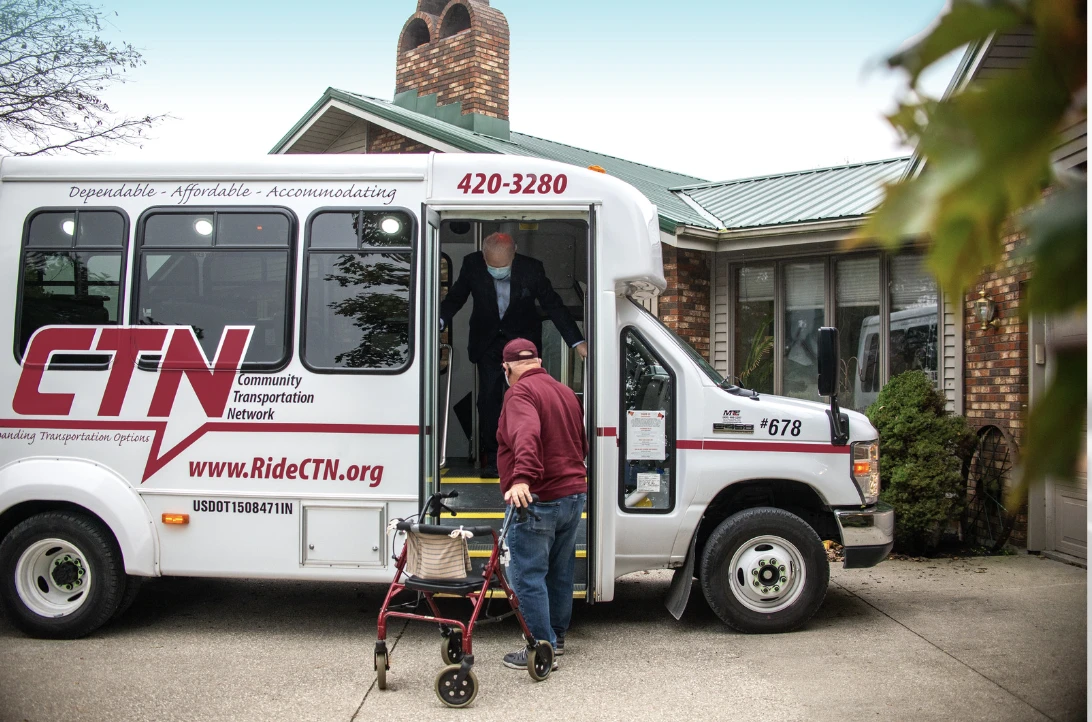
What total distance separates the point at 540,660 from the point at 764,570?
5.62 feet

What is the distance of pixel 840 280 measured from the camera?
34.2 feet

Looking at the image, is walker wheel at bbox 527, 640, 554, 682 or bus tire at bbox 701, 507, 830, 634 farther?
bus tire at bbox 701, 507, 830, 634

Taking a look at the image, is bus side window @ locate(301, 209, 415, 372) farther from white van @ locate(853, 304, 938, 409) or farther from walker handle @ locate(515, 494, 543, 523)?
white van @ locate(853, 304, 938, 409)

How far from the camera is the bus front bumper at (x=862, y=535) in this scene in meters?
6.23

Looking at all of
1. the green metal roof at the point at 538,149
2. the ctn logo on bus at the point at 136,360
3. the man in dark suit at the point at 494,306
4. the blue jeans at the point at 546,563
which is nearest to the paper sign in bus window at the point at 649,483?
the blue jeans at the point at 546,563

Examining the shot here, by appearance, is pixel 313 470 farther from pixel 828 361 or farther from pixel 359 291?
pixel 828 361

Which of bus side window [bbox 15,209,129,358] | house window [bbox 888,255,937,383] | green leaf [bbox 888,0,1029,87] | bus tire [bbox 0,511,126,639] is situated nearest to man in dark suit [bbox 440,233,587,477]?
bus side window [bbox 15,209,129,358]

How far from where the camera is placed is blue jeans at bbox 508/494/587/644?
5.35 meters

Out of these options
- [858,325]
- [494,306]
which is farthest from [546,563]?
[858,325]

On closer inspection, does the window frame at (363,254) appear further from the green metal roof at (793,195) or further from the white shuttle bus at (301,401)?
the green metal roof at (793,195)

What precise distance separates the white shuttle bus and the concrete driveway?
17.0 inches

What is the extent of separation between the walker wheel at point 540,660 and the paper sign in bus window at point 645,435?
142 cm

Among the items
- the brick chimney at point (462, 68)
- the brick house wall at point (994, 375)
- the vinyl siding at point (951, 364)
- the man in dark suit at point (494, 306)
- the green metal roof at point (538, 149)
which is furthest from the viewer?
the brick chimney at point (462, 68)

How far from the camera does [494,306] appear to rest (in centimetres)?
749
